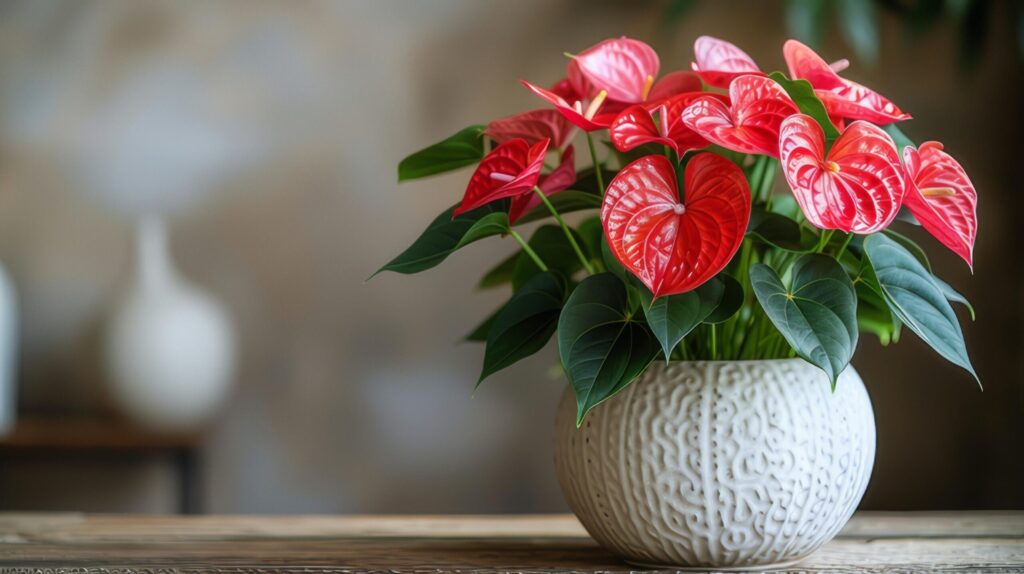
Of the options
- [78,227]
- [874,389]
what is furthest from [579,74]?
[78,227]

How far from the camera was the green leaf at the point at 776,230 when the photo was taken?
2.20 feet

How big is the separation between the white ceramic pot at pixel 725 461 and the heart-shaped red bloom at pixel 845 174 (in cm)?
14

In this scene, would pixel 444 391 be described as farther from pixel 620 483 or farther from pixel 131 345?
pixel 620 483

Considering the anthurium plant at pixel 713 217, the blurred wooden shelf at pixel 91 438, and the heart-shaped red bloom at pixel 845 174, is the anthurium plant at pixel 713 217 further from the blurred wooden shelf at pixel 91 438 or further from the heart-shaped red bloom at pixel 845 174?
the blurred wooden shelf at pixel 91 438

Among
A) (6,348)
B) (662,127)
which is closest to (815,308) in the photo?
(662,127)

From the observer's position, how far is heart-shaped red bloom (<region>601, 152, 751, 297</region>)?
0.59 meters

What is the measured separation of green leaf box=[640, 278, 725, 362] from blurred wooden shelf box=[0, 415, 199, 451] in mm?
1311

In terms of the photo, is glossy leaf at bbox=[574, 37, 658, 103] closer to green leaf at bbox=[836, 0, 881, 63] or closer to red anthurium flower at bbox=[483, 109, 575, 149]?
red anthurium flower at bbox=[483, 109, 575, 149]

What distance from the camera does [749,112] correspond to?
0.62m

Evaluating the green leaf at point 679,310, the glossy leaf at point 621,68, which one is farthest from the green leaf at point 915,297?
the glossy leaf at point 621,68

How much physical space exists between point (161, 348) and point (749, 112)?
4.50ft

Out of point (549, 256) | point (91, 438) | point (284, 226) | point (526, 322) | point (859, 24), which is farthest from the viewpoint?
point (284, 226)

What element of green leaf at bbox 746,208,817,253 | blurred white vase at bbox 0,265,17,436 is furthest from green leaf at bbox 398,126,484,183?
blurred white vase at bbox 0,265,17,436

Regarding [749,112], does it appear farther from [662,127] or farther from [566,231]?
[566,231]
